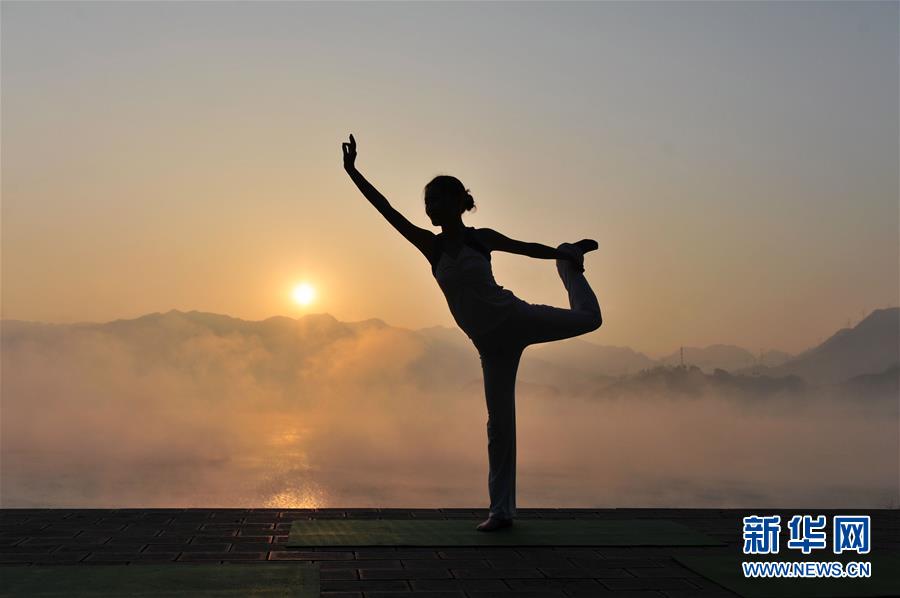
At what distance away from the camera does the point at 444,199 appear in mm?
5520

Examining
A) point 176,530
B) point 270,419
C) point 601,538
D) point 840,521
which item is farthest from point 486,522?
point 270,419

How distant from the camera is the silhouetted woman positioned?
5.50 metres

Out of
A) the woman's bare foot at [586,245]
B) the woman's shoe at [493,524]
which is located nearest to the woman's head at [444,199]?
the woman's bare foot at [586,245]

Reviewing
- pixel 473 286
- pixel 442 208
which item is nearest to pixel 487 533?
pixel 473 286

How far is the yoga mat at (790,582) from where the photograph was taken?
14.5ft

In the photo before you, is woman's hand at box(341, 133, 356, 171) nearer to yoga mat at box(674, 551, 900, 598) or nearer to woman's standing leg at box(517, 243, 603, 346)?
woman's standing leg at box(517, 243, 603, 346)

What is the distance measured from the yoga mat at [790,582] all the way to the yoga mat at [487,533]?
54 cm

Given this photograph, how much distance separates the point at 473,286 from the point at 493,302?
0.50 ft

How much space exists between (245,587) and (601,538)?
2.30 m

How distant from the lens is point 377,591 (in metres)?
4.23

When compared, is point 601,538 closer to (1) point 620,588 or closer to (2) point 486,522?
(2) point 486,522

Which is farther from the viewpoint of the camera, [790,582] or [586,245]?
[586,245]

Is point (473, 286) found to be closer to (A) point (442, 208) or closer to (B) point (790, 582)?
(A) point (442, 208)

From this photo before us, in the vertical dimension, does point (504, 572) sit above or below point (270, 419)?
below
